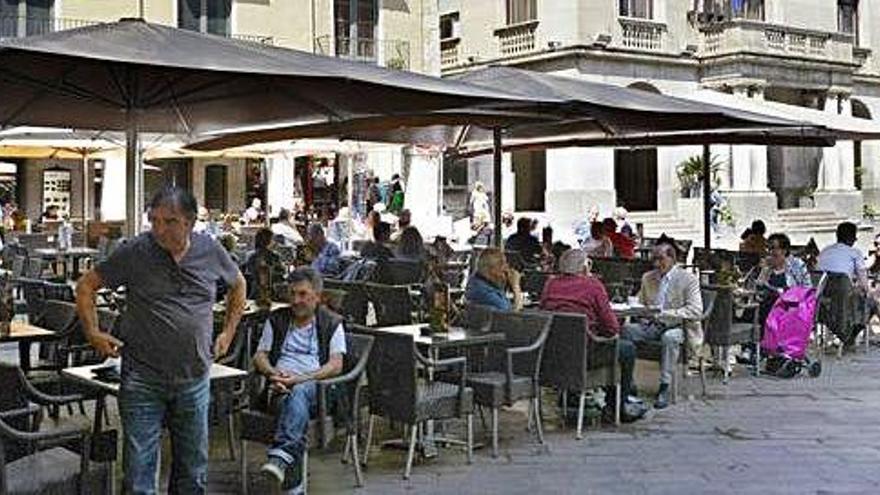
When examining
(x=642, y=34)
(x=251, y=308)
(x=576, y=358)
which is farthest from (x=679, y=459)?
(x=642, y=34)

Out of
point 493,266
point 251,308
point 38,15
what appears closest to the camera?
point 493,266

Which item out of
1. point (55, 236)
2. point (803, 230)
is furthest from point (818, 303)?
→ point (803, 230)

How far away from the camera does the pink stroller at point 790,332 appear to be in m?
10.7

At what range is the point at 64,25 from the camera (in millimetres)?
25219

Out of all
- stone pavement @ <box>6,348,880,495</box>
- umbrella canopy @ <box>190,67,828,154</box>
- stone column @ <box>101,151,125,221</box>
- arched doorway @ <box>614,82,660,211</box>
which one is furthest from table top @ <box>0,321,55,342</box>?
arched doorway @ <box>614,82,660,211</box>

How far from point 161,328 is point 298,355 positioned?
1496 millimetres

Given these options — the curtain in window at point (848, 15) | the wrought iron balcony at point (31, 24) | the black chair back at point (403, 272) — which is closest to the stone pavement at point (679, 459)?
the black chair back at point (403, 272)

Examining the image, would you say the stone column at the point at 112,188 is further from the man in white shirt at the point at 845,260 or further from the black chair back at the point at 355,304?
the man in white shirt at the point at 845,260

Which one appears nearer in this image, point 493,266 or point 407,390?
point 407,390

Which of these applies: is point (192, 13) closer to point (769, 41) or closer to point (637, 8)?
point (637, 8)

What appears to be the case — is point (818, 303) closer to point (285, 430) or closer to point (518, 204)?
point (285, 430)

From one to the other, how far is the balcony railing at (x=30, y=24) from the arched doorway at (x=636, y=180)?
1815 cm

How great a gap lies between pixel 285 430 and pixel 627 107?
3975mm

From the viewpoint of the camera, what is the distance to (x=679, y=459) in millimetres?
7508
